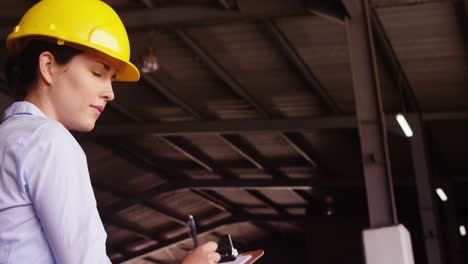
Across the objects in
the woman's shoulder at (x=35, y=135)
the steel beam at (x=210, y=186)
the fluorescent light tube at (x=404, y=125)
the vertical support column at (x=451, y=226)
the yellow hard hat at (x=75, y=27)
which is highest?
the fluorescent light tube at (x=404, y=125)

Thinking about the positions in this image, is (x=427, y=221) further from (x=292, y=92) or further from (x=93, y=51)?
(x=93, y=51)

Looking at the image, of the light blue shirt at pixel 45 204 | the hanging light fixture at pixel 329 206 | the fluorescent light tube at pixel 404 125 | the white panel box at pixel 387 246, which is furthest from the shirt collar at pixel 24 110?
the hanging light fixture at pixel 329 206

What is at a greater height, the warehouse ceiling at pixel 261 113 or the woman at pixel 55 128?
the warehouse ceiling at pixel 261 113

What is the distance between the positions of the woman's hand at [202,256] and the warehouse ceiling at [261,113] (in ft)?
29.1

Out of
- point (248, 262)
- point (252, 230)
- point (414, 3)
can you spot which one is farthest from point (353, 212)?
point (248, 262)

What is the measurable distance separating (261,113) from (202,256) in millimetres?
14612

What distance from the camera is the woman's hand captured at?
196cm

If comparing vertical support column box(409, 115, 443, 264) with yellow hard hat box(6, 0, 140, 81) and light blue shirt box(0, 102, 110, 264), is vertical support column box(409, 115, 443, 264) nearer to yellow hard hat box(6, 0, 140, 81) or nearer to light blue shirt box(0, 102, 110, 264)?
yellow hard hat box(6, 0, 140, 81)

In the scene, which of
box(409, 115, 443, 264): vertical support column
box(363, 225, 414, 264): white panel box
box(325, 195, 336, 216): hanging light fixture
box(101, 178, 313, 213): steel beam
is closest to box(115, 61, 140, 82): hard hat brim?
box(363, 225, 414, 264): white panel box

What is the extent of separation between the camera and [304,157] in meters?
19.8

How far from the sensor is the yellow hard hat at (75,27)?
2.05 meters

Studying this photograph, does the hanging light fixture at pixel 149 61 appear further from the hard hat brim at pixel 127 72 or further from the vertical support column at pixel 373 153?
the hard hat brim at pixel 127 72

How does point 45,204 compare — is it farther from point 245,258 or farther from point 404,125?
point 404,125

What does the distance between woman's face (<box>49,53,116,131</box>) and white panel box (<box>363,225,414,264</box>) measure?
23.7 ft
